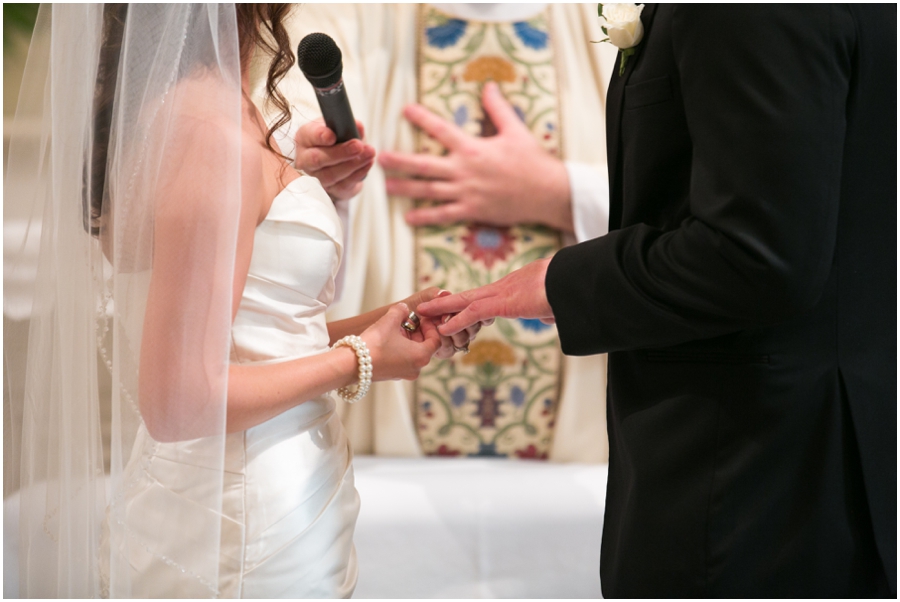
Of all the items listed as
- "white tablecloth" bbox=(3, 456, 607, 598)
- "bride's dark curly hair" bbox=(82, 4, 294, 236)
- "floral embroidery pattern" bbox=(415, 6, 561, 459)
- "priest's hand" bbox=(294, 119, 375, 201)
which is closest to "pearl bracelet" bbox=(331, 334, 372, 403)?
"bride's dark curly hair" bbox=(82, 4, 294, 236)

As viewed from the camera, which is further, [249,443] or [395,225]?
[395,225]

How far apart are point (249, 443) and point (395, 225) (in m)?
1.04

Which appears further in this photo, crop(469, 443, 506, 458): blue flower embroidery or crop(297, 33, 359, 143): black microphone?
crop(469, 443, 506, 458): blue flower embroidery

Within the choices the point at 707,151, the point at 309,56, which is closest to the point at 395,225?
the point at 309,56

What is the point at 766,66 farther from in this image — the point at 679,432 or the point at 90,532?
the point at 90,532

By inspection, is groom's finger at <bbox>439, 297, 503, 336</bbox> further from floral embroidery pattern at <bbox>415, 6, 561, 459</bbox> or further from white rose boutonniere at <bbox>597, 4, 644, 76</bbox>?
floral embroidery pattern at <bbox>415, 6, 561, 459</bbox>

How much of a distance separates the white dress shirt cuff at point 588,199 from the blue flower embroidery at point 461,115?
272 millimetres

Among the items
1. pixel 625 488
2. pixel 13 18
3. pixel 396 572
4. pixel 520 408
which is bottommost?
pixel 396 572

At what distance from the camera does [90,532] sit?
93 cm

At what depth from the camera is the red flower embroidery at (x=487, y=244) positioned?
191 centimetres

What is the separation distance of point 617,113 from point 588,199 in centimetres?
91

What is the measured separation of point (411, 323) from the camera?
109 centimetres

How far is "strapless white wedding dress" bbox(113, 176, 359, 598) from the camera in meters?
0.91

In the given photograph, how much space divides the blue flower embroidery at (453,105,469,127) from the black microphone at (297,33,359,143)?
81 centimetres
